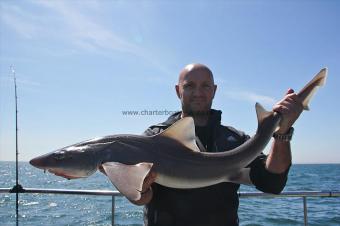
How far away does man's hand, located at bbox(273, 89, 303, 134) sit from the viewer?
10.8ft

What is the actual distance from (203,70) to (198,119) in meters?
0.51

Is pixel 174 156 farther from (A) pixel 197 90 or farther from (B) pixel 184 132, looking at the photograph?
(A) pixel 197 90

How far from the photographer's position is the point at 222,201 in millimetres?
3516

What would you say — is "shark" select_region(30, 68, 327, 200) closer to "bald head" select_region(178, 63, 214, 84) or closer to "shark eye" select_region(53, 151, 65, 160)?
"shark eye" select_region(53, 151, 65, 160)

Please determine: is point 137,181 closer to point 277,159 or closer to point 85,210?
point 277,159

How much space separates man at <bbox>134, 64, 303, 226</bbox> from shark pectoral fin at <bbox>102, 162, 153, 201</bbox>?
224 millimetres

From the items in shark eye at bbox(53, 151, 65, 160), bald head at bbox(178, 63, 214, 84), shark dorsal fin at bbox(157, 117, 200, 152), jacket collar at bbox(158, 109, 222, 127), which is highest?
bald head at bbox(178, 63, 214, 84)

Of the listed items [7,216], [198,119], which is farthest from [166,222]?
[7,216]

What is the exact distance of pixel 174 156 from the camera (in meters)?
3.29

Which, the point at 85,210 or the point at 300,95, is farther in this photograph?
the point at 85,210

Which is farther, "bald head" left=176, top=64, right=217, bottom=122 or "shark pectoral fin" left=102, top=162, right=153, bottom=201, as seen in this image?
"bald head" left=176, top=64, right=217, bottom=122

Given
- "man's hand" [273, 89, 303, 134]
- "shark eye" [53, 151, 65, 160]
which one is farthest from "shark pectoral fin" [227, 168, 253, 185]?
"shark eye" [53, 151, 65, 160]

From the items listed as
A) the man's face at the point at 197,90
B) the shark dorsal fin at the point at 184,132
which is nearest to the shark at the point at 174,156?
the shark dorsal fin at the point at 184,132

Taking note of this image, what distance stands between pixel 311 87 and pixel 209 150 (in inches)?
45.3
